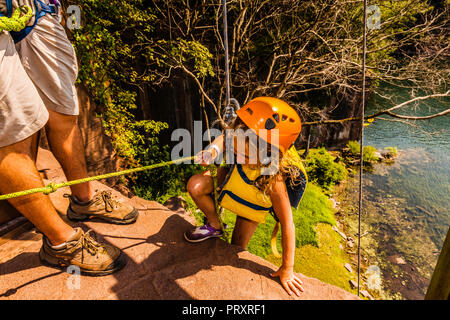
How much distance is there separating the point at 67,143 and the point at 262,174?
1669 mm

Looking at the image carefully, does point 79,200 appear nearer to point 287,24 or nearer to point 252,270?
point 252,270

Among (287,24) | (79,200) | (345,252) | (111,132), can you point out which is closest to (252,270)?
(79,200)

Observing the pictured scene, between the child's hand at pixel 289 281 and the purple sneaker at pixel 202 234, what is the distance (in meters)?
0.74

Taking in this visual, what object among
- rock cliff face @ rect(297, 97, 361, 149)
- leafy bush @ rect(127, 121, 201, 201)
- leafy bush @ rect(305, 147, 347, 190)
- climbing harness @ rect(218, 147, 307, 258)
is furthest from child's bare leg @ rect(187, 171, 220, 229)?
rock cliff face @ rect(297, 97, 361, 149)

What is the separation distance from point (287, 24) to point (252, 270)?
756cm

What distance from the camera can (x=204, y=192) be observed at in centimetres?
232

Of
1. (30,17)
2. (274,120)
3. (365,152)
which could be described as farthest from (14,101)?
(365,152)

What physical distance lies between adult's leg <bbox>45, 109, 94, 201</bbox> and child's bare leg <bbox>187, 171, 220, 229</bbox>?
1000 millimetres

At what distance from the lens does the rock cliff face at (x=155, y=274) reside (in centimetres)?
171

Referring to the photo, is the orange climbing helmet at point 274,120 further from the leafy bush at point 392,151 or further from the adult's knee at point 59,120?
the leafy bush at point 392,151

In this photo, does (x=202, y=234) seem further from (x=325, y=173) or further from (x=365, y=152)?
(x=365, y=152)

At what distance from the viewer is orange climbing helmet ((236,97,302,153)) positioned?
6.45 feet

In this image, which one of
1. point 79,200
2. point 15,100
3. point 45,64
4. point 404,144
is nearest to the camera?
point 15,100

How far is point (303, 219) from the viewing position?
718 centimetres
